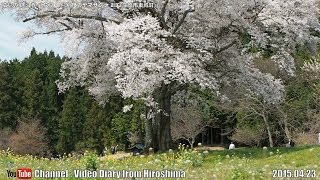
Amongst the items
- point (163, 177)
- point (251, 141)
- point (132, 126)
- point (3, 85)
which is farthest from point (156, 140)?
point (3, 85)

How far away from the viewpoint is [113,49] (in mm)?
19703

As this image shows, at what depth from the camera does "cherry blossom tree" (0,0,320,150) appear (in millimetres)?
16938

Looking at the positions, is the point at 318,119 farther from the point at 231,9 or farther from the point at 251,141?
the point at 231,9

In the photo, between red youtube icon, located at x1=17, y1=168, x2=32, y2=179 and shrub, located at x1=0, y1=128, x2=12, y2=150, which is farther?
shrub, located at x1=0, y1=128, x2=12, y2=150

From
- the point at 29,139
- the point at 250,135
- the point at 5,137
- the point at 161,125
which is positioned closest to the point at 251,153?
the point at 161,125

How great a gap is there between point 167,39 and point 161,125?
373 centimetres

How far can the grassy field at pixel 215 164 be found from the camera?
9078 mm

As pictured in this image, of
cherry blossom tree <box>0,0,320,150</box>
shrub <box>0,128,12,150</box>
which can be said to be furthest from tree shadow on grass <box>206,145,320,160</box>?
shrub <box>0,128,12,150</box>

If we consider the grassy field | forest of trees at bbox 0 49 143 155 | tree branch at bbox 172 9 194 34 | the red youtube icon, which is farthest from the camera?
forest of trees at bbox 0 49 143 155

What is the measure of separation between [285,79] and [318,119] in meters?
5.59

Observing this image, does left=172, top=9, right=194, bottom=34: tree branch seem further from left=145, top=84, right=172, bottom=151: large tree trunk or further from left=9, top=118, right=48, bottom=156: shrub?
left=9, top=118, right=48, bottom=156: shrub

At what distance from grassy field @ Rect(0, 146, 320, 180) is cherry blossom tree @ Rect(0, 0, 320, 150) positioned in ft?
10.3

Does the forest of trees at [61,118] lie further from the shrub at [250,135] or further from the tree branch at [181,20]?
the tree branch at [181,20]

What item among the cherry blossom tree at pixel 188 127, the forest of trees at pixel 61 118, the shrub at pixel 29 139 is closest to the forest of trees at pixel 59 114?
the forest of trees at pixel 61 118
